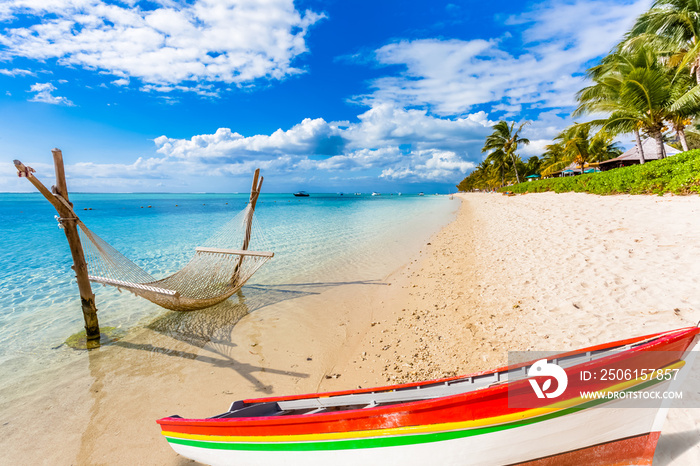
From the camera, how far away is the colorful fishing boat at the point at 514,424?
1.79 m

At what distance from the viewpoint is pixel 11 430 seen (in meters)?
3.40

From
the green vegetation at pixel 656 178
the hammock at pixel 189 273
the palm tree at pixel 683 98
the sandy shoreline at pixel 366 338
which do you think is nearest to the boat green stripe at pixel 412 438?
the sandy shoreline at pixel 366 338

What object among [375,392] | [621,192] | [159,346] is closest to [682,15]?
[621,192]

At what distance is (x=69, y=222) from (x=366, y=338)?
19.2 feet

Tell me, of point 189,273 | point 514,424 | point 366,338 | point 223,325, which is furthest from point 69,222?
point 514,424

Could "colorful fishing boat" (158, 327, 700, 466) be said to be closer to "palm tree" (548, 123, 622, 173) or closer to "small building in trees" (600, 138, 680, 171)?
"palm tree" (548, 123, 622, 173)

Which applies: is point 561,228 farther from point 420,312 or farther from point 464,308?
point 420,312

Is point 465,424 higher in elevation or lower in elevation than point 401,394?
higher

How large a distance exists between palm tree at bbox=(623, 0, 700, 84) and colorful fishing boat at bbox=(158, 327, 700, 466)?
60.0 ft

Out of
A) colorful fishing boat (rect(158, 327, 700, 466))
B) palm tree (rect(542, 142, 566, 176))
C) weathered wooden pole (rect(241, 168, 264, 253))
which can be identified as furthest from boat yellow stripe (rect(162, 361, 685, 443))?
palm tree (rect(542, 142, 566, 176))

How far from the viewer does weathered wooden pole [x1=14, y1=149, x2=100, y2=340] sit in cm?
470

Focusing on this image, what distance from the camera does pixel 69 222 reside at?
16.5ft

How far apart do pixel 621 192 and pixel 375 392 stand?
652 inches

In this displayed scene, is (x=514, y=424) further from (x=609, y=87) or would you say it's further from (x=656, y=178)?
(x=609, y=87)
